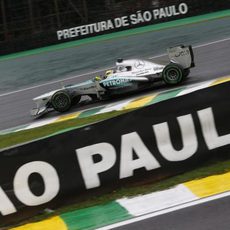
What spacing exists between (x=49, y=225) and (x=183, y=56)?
777 centimetres

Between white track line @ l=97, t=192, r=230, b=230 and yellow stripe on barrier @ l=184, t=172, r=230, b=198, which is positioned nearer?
white track line @ l=97, t=192, r=230, b=230

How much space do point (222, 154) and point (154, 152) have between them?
0.98 meters

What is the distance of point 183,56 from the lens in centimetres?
1324

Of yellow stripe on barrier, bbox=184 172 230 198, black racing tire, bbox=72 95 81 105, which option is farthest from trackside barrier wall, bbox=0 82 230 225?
black racing tire, bbox=72 95 81 105

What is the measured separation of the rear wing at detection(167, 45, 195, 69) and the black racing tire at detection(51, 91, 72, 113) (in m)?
2.96

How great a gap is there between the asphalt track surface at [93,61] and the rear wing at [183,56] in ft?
2.91

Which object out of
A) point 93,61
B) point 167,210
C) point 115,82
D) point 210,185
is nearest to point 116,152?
point 167,210

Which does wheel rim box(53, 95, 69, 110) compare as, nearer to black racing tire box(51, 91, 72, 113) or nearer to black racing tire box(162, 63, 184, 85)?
black racing tire box(51, 91, 72, 113)

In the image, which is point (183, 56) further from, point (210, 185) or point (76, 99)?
point (210, 185)

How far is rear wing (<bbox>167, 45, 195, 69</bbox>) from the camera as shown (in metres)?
13.2

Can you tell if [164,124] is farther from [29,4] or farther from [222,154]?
[29,4]

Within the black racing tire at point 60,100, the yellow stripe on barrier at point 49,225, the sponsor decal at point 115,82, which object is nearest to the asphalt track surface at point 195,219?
the yellow stripe on barrier at point 49,225

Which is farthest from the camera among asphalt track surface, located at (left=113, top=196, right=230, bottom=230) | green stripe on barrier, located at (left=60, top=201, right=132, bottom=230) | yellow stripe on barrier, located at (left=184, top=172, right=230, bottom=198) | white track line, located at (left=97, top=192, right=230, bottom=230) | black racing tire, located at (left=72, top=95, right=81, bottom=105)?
black racing tire, located at (left=72, top=95, right=81, bottom=105)

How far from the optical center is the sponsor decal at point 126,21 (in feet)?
87.3
